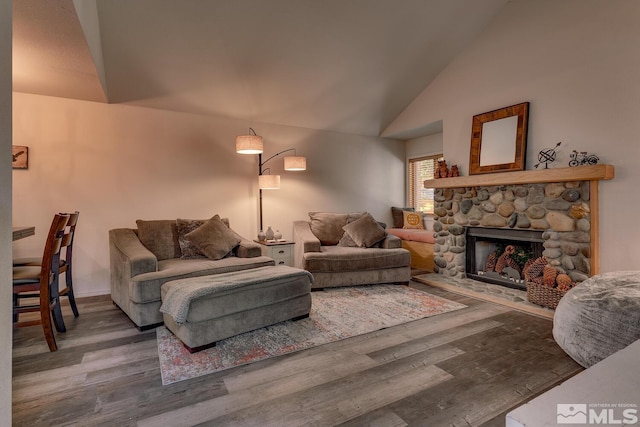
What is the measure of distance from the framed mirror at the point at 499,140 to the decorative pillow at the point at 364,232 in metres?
1.43

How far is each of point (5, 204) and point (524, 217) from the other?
4.27 meters

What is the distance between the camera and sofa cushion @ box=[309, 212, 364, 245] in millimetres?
4559

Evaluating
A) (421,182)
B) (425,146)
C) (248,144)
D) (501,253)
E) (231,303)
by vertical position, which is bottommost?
(231,303)

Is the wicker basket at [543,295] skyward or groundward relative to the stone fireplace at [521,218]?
groundward

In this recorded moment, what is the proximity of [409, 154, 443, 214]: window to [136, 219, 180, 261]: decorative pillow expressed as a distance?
421cm

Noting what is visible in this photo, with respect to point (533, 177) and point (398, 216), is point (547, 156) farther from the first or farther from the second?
point (398, 216)

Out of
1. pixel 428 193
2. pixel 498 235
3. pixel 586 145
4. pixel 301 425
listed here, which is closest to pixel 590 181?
pixel 586 145

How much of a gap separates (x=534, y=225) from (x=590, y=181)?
26.9 inches

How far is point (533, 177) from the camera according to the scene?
346cm

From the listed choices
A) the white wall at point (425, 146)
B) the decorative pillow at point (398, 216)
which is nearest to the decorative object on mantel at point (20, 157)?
the decorative pillow at point (398, 216)

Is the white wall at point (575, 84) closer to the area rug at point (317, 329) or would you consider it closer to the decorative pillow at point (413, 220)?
the decorative pillow at point (413, 220)

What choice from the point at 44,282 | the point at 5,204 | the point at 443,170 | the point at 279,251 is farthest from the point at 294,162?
the point at 5,204

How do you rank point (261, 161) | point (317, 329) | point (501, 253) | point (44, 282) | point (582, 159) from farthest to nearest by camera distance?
point (261, 161) < point (501, 253) < point (582, 159) < point (317, 329) < point (44, 282)

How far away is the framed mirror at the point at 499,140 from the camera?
147 inches
